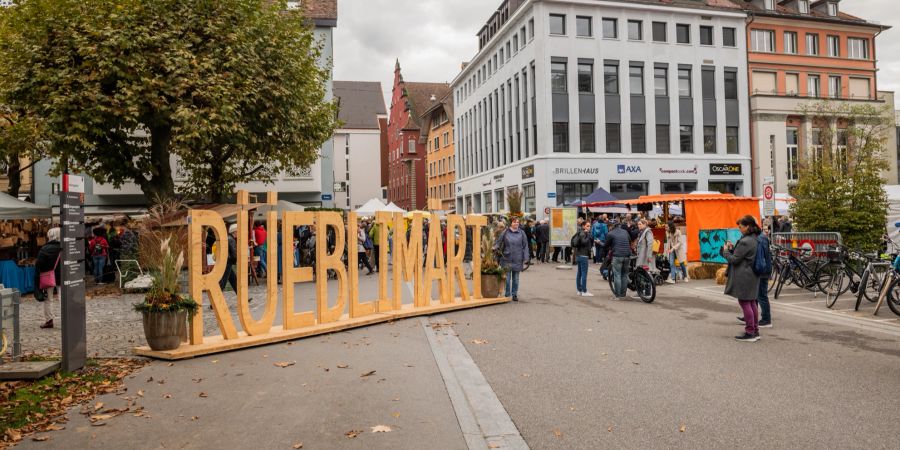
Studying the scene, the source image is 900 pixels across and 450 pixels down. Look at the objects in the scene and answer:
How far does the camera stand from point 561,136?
4178 cm

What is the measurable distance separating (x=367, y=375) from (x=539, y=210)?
34.6 meters

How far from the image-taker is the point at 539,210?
41.1 m

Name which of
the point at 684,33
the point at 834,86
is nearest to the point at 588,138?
the point at 684,33

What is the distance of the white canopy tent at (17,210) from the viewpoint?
55.9 feet

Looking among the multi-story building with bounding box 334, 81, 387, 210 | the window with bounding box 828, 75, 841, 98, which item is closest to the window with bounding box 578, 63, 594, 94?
the window with bounding box 828, 75, 841, 98

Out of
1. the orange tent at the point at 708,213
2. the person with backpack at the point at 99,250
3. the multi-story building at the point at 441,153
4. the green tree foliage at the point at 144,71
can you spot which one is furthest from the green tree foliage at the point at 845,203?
the multi-story building at the point at 441,153

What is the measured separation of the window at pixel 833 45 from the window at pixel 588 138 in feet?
72.9

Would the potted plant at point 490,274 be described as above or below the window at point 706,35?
below

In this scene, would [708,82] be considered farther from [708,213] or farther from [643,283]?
[643,283]

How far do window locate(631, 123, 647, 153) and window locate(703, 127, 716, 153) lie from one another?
447 cm

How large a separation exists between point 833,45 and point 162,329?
55218 millimetres

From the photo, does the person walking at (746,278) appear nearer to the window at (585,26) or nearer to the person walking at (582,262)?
the person walking at (582,262)

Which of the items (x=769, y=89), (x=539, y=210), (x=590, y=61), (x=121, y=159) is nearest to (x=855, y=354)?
(x=121, y=159)

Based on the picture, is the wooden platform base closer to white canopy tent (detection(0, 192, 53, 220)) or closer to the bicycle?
the bicycle
